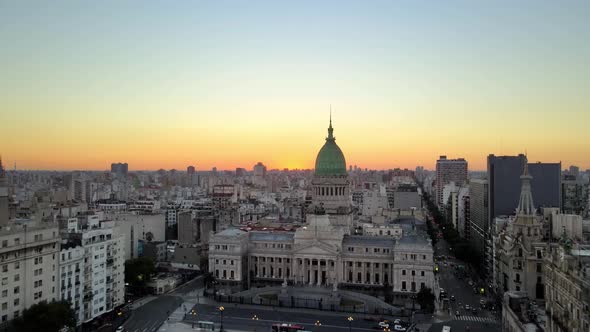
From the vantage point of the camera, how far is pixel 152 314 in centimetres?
7650

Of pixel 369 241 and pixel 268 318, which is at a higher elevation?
pixel 369 241

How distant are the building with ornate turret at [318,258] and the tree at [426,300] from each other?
5.15 metres

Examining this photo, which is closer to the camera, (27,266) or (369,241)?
(27,266)

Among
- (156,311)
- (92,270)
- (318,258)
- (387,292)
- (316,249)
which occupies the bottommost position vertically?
(156,311)

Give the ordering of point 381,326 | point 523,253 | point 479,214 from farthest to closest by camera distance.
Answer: point 479,214
point 523,253
point 381,326

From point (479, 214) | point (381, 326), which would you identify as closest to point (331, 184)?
point (479, 214)

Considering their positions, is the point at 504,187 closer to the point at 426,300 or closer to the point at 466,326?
the point at 426,300

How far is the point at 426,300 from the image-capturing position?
7975 cm

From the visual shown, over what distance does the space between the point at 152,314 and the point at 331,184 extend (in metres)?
53.0

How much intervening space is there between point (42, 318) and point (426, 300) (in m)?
51.2

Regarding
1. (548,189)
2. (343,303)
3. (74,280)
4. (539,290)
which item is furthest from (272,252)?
(548,189)

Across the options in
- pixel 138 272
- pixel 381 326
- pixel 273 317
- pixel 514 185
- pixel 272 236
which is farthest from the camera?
pixel 514 185

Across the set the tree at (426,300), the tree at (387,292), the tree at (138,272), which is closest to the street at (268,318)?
the tree at (426,300)

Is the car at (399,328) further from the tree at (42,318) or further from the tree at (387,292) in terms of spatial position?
the tree at (42,318)
